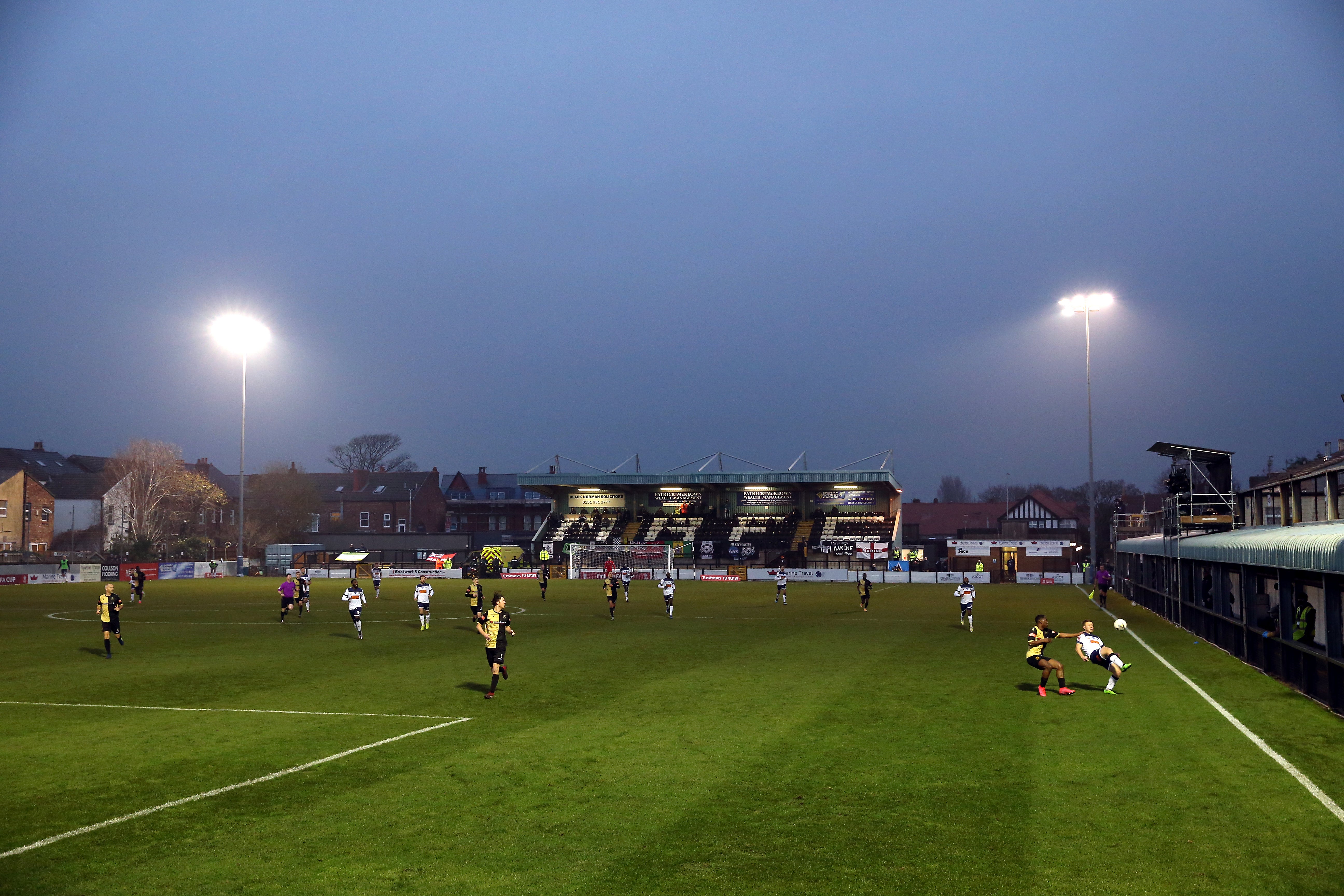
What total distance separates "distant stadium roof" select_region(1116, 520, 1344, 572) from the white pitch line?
1468 cm

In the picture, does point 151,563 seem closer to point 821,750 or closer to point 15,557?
point 15,557

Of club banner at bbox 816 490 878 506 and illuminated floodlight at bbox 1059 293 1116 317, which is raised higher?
illuminated floodlight at bbox 1059 293 1116 317

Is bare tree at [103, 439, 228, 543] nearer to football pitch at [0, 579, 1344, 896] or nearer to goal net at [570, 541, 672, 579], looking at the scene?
goal net at [570, 541, 672, 579]

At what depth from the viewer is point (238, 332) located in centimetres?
6625

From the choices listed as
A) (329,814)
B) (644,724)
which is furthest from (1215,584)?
(329,814)

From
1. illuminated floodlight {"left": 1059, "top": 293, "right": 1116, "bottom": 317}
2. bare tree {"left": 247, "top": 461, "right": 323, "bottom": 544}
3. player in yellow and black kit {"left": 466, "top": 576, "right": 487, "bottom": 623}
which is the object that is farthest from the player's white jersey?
bare tree {"left": 247, "top": 461, "right": 323, "bottom": 544}

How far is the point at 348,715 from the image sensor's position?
1620 centimetres

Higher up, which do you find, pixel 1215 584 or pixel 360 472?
pixel 360 472

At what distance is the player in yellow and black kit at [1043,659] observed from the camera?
58.2 feet

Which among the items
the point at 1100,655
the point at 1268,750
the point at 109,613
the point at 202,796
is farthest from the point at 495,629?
the point at 109,613

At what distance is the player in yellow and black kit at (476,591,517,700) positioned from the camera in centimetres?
1806

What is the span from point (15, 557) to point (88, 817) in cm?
8368

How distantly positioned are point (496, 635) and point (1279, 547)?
1564 cm

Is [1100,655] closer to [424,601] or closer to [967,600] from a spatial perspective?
[967,600]
